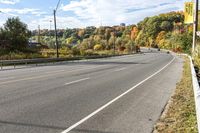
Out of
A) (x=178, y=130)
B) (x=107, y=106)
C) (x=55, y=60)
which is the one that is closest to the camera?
(x=178, y=130)

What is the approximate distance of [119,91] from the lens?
13.9 meters

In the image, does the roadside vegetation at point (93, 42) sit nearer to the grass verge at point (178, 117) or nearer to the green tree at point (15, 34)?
the green tree at point (15, 34)

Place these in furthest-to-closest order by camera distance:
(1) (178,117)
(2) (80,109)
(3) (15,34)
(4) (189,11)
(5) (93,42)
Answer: (5) (93,42)
(3) (15,34)
(4) (189,11)
(2) (80,109)
(1) (178,117)

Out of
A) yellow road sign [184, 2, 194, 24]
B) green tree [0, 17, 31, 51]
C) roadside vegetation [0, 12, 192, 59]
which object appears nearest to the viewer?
yellow road sign [184, 2, 194, 24]

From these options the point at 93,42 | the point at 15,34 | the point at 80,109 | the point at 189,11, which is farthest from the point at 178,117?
the point at 93,42

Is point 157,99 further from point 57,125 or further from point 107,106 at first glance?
point 57,125

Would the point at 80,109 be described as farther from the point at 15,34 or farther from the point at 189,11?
the point at 15,34

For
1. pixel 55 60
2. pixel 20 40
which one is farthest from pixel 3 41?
pixel 55 60

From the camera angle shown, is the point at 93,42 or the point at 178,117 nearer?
the point at 178,117

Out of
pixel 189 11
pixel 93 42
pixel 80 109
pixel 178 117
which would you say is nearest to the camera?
pixel 178 117

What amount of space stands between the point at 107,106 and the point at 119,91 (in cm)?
350

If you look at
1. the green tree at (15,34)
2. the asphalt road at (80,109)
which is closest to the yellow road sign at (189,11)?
the asphalt road at (80,109)

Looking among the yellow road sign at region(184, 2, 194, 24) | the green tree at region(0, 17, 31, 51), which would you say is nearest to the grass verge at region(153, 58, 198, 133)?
the yellow road sign at region(184, 2, 194, 24)

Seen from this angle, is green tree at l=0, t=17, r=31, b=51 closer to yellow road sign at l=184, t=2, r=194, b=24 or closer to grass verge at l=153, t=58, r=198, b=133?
yellow road sign at l=184, t=2, r=194, b=24
